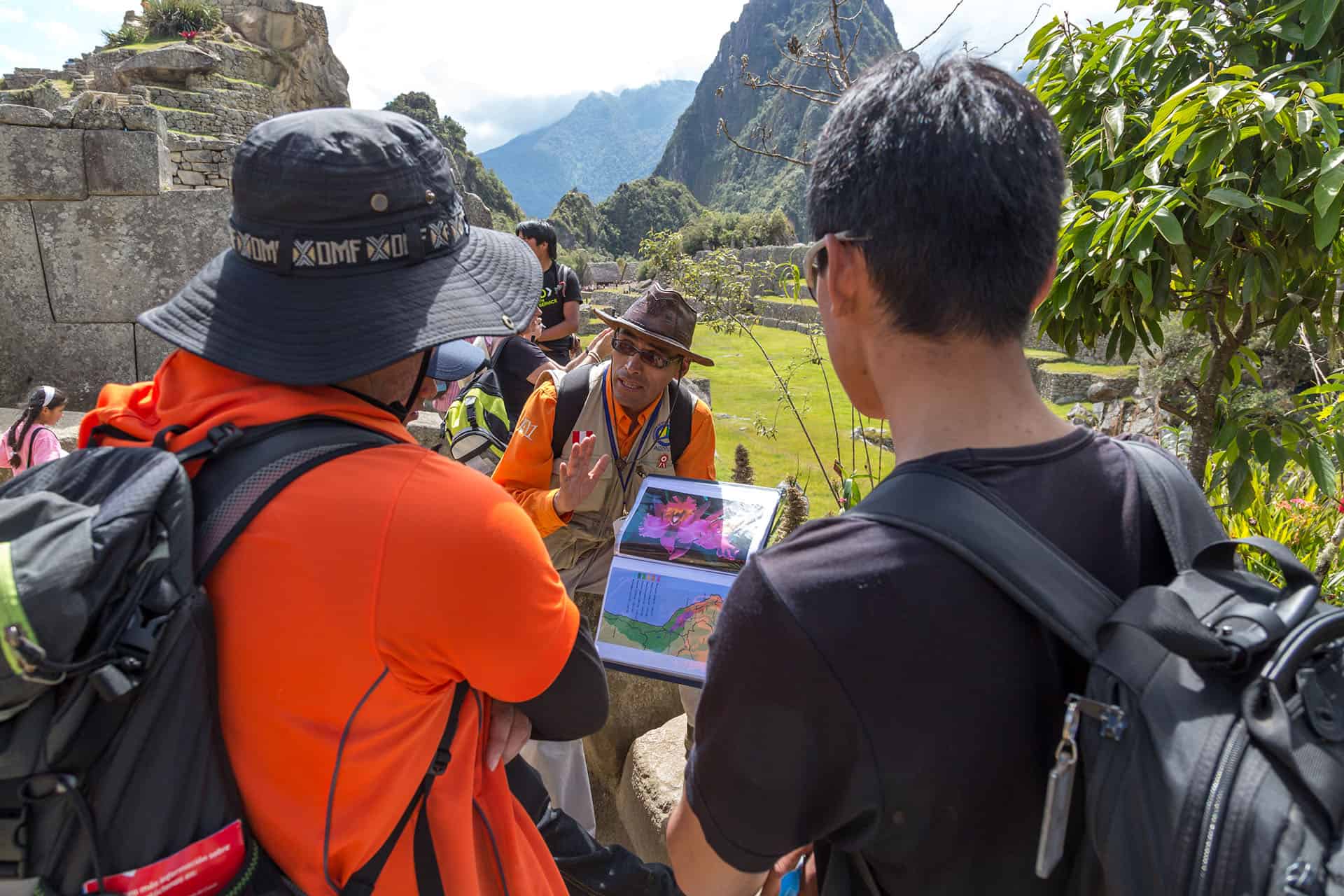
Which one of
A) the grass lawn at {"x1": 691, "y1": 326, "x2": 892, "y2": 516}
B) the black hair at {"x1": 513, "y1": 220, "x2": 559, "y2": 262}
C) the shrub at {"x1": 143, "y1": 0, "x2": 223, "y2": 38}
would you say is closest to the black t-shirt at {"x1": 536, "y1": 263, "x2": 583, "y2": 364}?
the black hair at {"x1": 513, "y1": 220, "x2": 559, "y2": 262}

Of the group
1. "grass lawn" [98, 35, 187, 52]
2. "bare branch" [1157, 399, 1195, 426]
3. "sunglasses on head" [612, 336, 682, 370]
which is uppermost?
"grass lawn" [98, 35, 187, 52]

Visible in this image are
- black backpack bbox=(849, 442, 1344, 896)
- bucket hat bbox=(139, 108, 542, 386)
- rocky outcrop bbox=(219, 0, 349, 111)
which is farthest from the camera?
rocky outcrop bbox=(219, 0, 349, 111)

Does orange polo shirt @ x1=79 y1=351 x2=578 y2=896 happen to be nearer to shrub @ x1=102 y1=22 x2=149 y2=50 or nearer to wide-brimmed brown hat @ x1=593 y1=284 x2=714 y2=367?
wide-brimmed brown hat @ x1=593 y1=284 x2=714 y2=367

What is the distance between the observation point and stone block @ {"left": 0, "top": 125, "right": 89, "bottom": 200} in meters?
5.39

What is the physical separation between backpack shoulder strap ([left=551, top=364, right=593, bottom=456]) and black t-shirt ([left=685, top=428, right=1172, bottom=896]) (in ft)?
7.11

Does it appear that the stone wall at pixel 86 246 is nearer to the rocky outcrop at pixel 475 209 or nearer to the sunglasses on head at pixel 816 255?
the rocky outcrop at pixel 475 209

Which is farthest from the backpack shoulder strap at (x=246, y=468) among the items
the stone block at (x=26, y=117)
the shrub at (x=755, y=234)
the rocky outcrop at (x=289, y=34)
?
the shrub at (x=755, y=234)

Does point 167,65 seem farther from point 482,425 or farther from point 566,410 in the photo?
point 566,410

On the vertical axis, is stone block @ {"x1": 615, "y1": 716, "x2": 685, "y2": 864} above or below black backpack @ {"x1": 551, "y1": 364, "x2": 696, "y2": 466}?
below

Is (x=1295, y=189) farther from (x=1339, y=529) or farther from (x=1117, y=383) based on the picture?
(x=1117, y=383)

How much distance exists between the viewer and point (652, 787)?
3107 mm

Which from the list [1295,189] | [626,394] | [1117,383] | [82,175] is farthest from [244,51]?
[1295,189]

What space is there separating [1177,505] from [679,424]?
224 centimetres

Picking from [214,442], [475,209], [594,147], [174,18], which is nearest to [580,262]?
[174,18]
